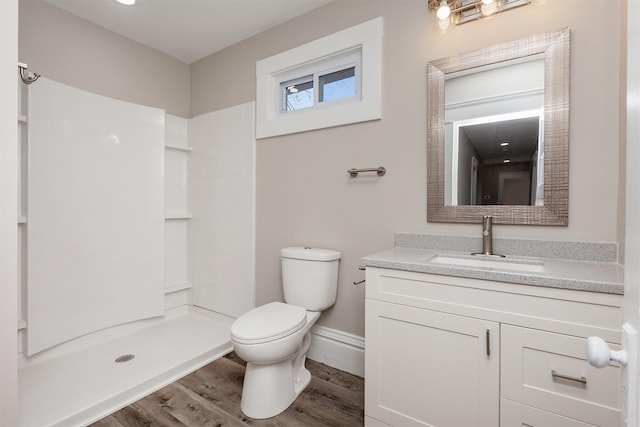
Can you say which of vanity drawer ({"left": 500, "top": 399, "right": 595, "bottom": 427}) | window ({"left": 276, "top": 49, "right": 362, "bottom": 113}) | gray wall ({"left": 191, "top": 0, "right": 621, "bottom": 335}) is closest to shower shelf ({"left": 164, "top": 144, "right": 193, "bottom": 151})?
gray wall ({"left": 191, "top": 0, "right": 621, "bottom": 335})

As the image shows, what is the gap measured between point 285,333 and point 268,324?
0.11 metres

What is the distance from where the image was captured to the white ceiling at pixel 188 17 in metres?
2.09

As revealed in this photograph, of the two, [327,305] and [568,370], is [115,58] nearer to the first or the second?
[327,305]

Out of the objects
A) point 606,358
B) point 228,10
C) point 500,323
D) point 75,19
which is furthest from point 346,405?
point 75,19

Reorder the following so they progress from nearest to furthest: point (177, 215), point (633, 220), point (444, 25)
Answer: point (633, 220)
point (444, 25)
point (177, 215)

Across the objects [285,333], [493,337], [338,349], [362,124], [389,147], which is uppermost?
[362,124]

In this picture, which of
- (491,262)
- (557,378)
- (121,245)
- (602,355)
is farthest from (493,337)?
(121,245)

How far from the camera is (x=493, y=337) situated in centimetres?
114

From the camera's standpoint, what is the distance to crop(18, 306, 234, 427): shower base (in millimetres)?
1578

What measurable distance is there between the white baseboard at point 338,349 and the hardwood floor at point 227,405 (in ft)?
0.19

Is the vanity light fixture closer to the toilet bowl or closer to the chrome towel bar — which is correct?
the chrome towel bar

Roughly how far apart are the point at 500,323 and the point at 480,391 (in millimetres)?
278

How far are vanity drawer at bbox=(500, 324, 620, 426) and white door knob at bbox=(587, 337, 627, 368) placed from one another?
2.19 feet

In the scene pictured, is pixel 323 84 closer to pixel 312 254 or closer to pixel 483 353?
pixel 312 254
